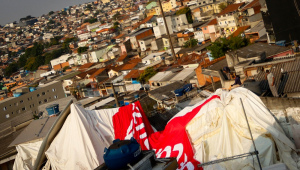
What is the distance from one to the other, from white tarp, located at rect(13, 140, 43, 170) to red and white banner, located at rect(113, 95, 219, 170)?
318 centimetres

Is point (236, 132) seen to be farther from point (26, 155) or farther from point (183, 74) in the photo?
point (183, 74)

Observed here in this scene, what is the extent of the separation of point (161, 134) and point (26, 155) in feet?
16.2

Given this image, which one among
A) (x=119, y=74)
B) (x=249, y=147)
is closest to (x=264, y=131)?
(x=249, y=147)

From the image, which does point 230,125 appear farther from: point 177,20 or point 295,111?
point 177,20

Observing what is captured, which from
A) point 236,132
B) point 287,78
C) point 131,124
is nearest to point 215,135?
point 236,132

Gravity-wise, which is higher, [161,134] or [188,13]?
[188,13]

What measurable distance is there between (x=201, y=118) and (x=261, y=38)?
1864 centimetres

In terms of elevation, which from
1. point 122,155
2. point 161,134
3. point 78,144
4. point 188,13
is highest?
point 188,13

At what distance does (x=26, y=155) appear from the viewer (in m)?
10.7

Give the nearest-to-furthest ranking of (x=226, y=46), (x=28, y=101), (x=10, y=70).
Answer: (x=226, y=46), (x=28, y=101), (x=10, y=70)

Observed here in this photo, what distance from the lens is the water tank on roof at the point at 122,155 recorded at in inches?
148

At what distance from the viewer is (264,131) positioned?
6117mm

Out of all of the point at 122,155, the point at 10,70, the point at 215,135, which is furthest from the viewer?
the point at 10,70

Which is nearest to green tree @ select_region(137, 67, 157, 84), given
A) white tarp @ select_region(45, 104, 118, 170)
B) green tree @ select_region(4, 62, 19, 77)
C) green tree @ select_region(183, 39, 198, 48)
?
green tree @ select_region(183, 39, 198, 48)
